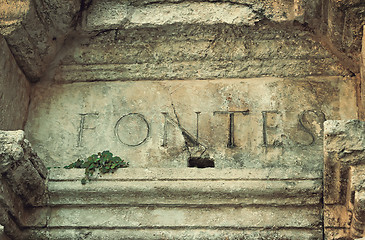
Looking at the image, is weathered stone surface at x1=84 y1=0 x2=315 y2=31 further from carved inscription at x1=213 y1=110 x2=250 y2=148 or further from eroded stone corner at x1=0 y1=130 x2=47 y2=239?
eroded stone corner at x1=0 y1=130 x2=47 y2=239

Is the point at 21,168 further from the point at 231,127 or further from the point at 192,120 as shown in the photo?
the point at 231,127

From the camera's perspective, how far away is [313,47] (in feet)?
14.7

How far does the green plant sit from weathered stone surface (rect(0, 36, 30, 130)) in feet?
1.63

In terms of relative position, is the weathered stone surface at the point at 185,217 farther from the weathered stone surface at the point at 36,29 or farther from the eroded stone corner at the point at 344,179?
the weathered stone surface at the point at 36,29

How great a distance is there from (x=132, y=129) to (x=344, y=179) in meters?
1.39

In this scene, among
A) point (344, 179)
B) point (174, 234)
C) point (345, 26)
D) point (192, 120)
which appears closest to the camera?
point (344, 179)

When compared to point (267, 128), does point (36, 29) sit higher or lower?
higher

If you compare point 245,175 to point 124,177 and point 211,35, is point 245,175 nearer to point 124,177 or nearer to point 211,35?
point 124,177

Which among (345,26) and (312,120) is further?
(312,120)

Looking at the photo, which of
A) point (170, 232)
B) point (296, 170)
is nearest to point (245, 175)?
point (296, 170)

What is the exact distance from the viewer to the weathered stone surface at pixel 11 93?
4227 mm

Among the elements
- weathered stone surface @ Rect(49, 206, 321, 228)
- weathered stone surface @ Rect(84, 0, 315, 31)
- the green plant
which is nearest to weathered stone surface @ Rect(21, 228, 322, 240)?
weathered stone surface @ Rect(49, 206, 321, 228)

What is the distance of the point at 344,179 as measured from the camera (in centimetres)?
374

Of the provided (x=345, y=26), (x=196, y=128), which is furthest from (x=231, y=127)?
(x=345, y=26)
